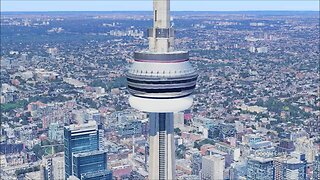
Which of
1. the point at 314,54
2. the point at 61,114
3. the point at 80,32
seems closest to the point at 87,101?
the point at 61,114

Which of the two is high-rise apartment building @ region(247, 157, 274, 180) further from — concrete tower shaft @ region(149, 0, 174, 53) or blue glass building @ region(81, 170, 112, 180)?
concrete tower shaft @ region(149, 0, 174, 53)

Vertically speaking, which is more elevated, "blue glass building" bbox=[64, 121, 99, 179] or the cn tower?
the cn tower

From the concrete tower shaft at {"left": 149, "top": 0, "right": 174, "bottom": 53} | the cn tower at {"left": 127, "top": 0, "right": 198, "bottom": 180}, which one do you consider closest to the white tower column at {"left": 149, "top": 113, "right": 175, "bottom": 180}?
the cn tower at {"left": 127, "top": 0, "right": 198, "bottom": 180}

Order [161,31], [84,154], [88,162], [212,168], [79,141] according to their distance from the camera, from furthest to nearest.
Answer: [212,168]
[79,141]
[88,162]
[84,154]
[161,31]

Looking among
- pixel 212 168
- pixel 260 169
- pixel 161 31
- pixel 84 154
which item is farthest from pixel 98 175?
pixel 161 31

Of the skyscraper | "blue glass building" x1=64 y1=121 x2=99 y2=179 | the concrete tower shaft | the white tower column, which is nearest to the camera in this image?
the concrete tower shaft

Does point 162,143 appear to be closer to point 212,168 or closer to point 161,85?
point 161,85
